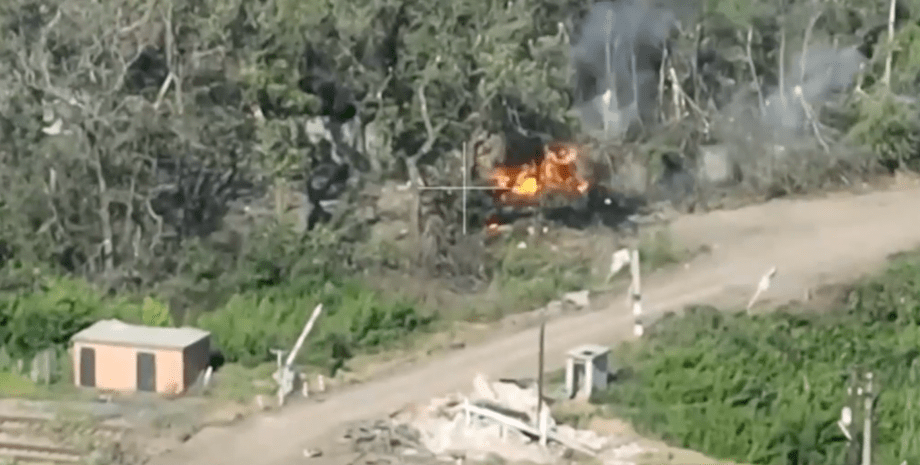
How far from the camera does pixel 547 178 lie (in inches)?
106

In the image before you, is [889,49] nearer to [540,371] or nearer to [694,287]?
[694,287]

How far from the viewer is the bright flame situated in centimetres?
268

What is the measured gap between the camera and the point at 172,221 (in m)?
2.82

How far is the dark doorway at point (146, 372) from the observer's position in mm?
2752

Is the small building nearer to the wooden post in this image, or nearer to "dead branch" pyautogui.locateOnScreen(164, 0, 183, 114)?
"dead branch" pyautogui.locateOnScreen(164, 0, 183, 114)

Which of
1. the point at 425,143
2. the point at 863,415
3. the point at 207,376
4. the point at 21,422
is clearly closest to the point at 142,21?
the point at 425,143

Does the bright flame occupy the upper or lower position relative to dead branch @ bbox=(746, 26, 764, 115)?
lower

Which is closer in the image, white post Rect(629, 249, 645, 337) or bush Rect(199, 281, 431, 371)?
white post Rect(629, 249, 645, 337)

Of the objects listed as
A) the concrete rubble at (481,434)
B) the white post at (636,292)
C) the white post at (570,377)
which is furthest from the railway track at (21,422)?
the white post at (636,292)

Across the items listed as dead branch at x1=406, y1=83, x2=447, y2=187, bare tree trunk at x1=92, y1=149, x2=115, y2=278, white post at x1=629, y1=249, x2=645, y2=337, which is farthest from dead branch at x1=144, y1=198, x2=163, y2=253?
white post at x1=629, y1=249, x2=645, y2=337

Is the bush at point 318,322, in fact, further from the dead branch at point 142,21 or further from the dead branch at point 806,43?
the dead branch at point 806,43

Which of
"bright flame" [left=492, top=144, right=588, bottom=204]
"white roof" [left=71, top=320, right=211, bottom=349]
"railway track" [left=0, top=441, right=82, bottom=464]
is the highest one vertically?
"bright flame" [left=492, top=144, right=588, bottom=204]

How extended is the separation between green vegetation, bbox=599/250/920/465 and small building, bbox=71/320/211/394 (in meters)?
0.85

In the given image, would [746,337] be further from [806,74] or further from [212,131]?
[212,131]
